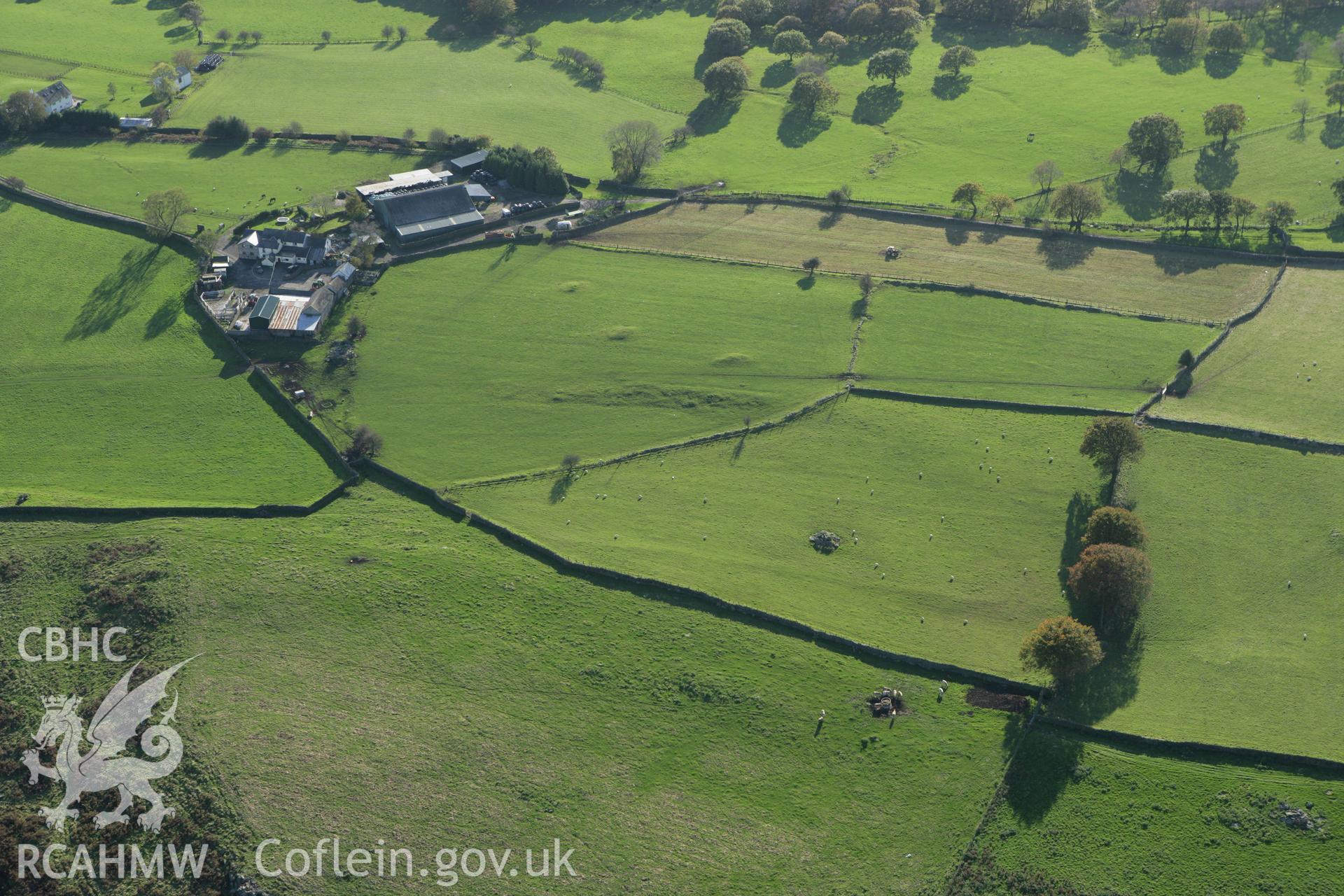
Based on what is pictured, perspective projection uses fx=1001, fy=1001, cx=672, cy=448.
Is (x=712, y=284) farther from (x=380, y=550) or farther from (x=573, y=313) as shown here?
(x=380, y=550)

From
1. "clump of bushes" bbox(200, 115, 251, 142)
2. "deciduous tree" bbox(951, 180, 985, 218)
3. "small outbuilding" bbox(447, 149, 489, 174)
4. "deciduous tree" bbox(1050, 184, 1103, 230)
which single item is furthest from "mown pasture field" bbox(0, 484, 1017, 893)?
"clump of bushes" bbox(200, 115, 251, 142)

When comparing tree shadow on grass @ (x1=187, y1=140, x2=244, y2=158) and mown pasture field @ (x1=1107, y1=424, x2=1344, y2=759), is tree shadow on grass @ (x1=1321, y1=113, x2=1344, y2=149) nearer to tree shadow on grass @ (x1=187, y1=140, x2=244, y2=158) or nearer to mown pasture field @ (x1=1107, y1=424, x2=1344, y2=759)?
mown pasture field @ (x1=1107, y1=424, x2=1344, y2=759)

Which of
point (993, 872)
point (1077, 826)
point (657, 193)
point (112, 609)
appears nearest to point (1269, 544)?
point (1077, 826)

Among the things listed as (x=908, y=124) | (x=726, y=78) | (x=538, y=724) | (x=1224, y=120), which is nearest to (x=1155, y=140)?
(x=1224, y=120)

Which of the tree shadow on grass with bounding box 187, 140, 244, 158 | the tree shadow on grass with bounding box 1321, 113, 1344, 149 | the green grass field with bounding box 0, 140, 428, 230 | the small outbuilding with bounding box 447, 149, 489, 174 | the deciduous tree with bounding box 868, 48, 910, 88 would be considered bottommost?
the green grass field with bounding box 0, 140, 428, 230

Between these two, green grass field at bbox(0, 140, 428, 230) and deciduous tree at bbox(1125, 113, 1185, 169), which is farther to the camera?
deciduous tree at bbox(1125, 113, 1185, 169)

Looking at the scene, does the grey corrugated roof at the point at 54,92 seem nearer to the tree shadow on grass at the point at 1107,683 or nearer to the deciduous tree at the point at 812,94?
the deciduous tree at the point at 812,94
